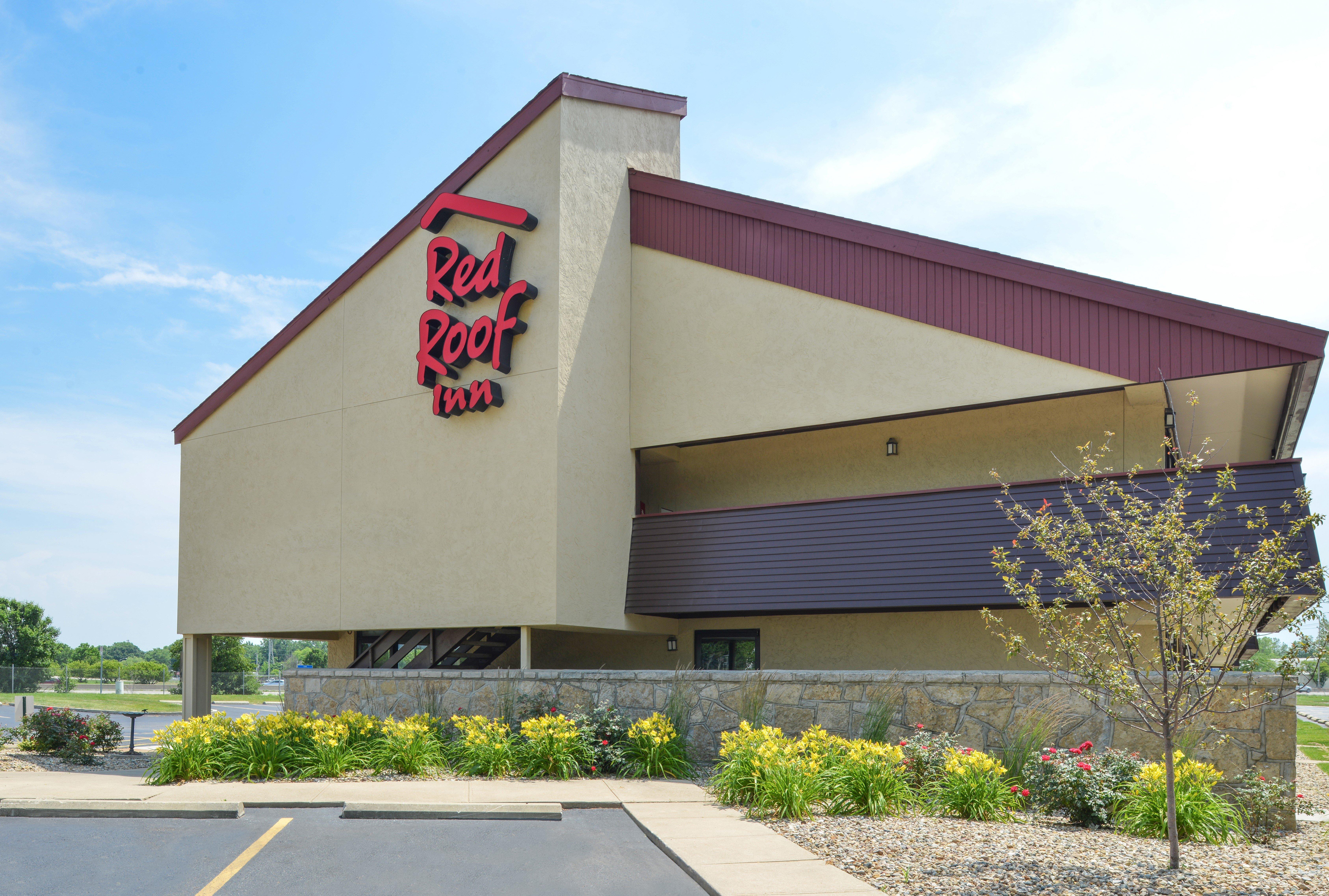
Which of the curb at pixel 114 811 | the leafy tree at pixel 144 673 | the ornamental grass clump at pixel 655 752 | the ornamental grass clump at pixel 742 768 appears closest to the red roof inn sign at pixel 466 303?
the ornamental grass clump at pixel 655 752

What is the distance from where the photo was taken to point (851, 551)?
15.9 m

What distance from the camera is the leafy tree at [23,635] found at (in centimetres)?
6256

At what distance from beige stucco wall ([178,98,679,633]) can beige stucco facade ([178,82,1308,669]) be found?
0.17 ft

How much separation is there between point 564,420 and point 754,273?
4316mm

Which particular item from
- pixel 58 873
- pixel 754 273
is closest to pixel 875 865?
pixel 58 873

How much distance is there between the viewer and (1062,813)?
392 inches

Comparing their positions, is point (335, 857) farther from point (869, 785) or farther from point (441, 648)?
point (441, 648)

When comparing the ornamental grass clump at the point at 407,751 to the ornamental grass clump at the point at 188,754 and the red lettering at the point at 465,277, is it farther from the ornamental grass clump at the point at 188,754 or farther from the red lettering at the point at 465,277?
the red lettering at the point at 465,277

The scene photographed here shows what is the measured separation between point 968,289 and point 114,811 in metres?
13.5

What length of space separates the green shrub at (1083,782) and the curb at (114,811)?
8364 millimetres

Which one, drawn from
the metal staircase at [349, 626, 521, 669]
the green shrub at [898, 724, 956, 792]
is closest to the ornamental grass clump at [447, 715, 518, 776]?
the metal staircase at [349, 626, 521, 669]

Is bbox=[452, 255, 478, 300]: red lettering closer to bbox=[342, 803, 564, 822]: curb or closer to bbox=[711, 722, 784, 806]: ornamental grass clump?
bbox=[711, 722, 784, 806]: ornamental grass clump

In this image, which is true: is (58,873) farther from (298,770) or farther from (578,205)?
(578,205)

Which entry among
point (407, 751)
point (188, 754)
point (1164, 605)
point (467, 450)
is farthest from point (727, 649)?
point (1164, 605)
